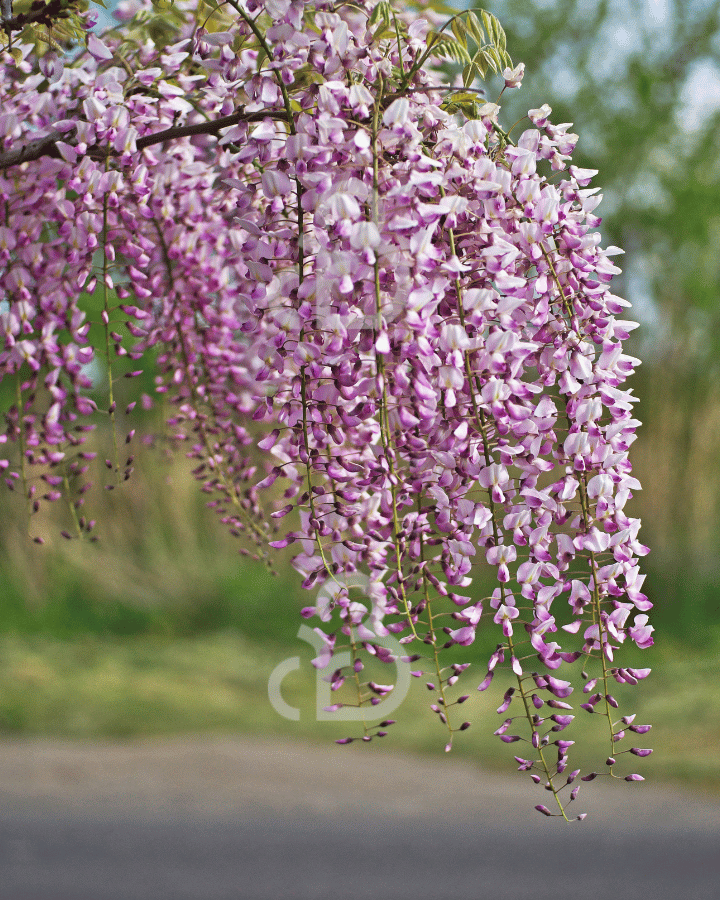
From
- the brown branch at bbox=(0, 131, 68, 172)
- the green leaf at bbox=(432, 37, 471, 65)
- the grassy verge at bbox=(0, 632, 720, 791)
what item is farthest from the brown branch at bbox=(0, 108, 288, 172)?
the grassy verge at bbox=(0, 632, 720, 791)

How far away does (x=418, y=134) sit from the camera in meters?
0.86

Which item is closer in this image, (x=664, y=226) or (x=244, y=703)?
(x=244, y=703)

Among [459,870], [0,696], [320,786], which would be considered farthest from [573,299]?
[0,696]

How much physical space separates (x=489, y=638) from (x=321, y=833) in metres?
2.00

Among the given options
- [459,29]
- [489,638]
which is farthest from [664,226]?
[459,29]

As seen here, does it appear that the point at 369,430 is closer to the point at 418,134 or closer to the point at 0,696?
the point at 418,134

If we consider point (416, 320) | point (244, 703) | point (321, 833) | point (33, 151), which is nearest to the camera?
point (416, 320)

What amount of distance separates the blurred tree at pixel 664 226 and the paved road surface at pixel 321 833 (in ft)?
6.76

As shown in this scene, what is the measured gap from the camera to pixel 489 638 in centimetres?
538

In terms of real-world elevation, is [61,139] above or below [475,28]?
below

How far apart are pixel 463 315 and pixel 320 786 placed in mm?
3661

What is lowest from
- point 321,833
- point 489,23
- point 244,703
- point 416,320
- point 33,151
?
point 321,833

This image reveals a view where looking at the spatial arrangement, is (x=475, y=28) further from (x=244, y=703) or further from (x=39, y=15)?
(x=244, y=703)

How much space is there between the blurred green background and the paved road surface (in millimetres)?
376
